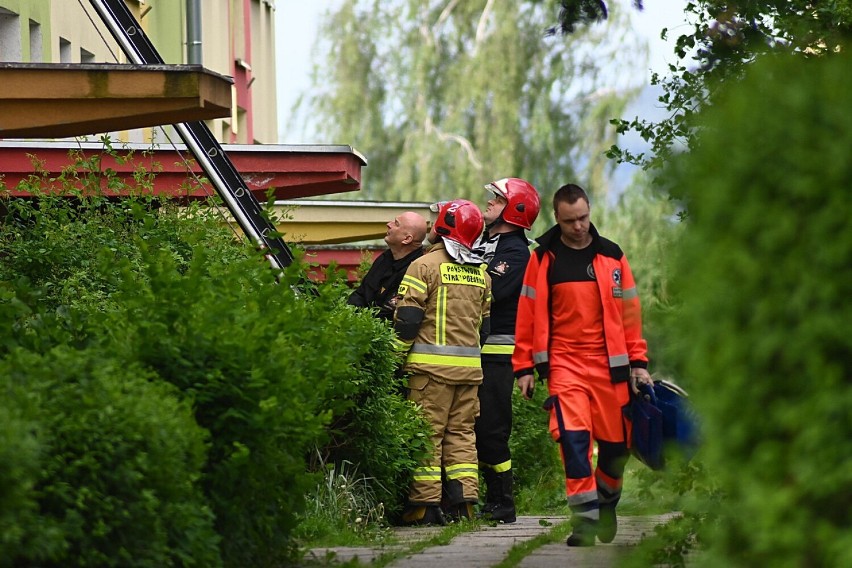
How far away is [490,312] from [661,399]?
321cm

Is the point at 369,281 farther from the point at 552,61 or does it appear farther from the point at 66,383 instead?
the point at 552,61

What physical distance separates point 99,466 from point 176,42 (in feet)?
76.5

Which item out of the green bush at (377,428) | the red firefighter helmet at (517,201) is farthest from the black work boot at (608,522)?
the red firefighter helmet at (517,201)

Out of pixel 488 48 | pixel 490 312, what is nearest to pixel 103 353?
pixel 490 312

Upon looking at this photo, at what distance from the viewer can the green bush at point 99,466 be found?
5.04m

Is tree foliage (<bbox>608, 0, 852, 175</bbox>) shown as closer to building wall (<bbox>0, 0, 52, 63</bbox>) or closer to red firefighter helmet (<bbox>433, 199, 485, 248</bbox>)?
red firefighter helmet (<bbox>433, 199, 485, 248</bbox>)

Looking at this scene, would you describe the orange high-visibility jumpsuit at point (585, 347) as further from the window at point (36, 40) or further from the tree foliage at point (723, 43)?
the window at point (36, 40)

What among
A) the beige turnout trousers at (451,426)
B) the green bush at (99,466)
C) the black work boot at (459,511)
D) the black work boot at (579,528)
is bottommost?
the black work boot at (459,511)

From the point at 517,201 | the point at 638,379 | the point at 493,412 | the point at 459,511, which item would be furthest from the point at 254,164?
the point at 638,379

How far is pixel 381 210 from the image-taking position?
23.2m

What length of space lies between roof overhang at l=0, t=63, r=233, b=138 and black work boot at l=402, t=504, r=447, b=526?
112 inches

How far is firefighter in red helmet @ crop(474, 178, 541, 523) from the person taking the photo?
11891mm

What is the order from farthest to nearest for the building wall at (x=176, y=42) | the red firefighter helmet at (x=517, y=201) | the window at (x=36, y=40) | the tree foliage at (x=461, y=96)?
1. the tree foliage at (x=461, y=96)
2. the window at (x=36, y=40)
3. the building wall at (x=176, y=42)
4. the red firefighter helmet at (x=517, y=201)

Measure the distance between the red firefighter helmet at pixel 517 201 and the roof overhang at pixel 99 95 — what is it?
2.08 meters
